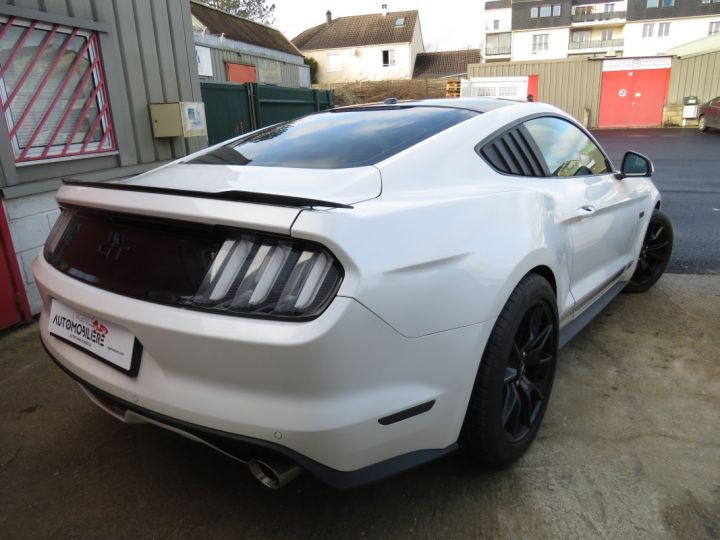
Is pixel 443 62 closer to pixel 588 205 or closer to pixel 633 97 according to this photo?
pixel 633 97

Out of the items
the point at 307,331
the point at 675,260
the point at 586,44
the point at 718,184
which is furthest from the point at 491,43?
the point at 307,331

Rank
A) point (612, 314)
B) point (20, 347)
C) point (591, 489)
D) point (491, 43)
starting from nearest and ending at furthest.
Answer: point (591, 489) < point (20, 347) < point (612, 314) < point (491, 43)

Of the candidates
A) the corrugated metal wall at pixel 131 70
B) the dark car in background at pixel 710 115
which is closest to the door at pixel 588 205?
the corrugated metal wall at pixel 131 70

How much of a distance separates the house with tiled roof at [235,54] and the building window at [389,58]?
24558mm

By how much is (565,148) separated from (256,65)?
15282 mm

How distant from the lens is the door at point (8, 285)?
3.77 m

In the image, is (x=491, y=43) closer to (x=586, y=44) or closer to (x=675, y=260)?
(x=586, y=44)

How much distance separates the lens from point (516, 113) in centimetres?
274

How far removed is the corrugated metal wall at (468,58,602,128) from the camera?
27.0 meters

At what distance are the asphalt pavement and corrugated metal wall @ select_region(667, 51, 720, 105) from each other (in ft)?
24.0

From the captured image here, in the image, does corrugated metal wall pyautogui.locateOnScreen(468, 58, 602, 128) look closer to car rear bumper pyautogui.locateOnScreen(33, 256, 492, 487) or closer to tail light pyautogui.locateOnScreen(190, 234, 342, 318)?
car rear bumper pyautogui.locateOnScreen(33, 256, 492, 487)

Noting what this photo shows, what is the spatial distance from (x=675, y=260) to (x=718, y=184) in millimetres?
5610

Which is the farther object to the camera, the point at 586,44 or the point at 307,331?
the point at 586,44

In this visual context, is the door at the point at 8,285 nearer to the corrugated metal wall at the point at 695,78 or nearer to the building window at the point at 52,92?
the building window at the point at 52,92
